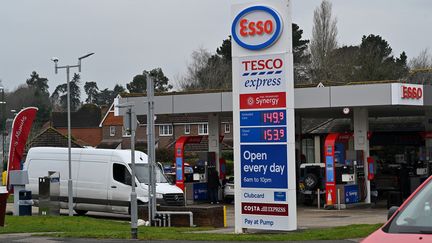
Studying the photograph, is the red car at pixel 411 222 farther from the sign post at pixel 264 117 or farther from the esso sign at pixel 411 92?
the esso sign at pixel 411 92

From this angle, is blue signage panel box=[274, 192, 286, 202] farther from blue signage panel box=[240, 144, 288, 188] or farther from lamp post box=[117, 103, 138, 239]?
Result: lamp post box=[117, 103, 138, 239]

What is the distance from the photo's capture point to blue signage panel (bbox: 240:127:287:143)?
1875cm

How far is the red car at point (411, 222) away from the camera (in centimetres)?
687

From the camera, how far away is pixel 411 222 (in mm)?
7184

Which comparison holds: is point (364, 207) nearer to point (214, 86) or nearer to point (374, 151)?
point (374, 151)

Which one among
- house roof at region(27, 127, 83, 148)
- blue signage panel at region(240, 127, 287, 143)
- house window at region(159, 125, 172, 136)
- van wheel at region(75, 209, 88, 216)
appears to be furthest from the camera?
house window at region(159, 125, 172, 136)

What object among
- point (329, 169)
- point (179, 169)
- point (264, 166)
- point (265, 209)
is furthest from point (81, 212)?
point (264, 166)

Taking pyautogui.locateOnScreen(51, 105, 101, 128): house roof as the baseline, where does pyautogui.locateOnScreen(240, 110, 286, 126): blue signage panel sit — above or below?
below

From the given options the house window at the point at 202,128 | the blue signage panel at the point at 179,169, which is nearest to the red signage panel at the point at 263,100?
the blue signage panel at the point at 179,169

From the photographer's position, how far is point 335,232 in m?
18.5

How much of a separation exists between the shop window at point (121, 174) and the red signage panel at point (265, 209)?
9.38 metres

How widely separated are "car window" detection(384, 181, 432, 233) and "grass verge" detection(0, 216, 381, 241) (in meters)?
10.1

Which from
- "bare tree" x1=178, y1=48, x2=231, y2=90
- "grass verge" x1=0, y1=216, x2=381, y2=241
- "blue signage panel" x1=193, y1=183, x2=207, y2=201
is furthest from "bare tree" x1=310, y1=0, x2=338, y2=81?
"grass verge" x1=0, y1=216, x2=381, y2=241

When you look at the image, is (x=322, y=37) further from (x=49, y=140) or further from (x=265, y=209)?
(x=265, y=209)
